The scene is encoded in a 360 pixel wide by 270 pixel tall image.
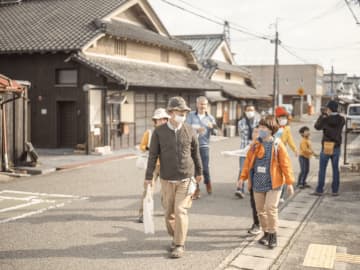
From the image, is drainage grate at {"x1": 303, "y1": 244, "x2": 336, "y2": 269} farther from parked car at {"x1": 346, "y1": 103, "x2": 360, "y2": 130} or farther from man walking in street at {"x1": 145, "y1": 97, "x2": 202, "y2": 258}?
parked car at {"x1": 346, "y1": 103, "x2": 360, "y2": 130}

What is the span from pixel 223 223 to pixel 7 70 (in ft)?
50.3

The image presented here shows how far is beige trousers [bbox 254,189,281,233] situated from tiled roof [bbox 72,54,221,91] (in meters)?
11.8

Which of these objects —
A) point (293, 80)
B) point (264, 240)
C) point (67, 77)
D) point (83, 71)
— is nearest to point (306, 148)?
point (264, 240)

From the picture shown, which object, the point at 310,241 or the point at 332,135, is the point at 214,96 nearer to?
the point at 332,135

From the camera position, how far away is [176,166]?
17.5 ft

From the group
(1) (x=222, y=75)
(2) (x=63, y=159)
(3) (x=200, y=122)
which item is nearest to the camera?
(3) (x=200, y=122)

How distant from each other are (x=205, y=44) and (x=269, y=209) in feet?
99.2

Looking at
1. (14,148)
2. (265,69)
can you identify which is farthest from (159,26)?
(265,69)

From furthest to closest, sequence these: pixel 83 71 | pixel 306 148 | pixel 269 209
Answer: pixel 83 71, pixel 306 148, pixel 269 209

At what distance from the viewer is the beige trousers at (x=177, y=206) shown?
526 cm

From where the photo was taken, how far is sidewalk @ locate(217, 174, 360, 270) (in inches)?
204

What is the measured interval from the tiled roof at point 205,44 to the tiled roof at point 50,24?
1237cm

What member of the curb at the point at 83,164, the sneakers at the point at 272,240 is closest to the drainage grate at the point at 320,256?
the sneakers at the point at 272,240

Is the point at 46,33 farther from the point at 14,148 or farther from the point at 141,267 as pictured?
the point at 141,267
